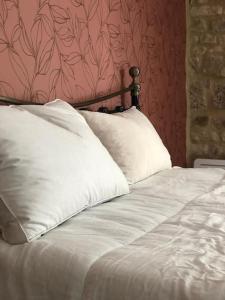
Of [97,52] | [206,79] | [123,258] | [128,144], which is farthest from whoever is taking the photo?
[206,79]

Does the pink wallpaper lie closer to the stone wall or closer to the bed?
the stone wall

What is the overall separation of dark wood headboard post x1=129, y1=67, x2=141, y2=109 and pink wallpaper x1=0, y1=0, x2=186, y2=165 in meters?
0.09

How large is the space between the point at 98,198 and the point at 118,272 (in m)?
0.49

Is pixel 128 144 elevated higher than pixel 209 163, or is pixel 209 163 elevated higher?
pixel 128 144

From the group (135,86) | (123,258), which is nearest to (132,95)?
(135,86)

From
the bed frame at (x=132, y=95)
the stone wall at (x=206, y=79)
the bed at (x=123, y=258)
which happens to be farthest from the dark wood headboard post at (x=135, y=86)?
the bed at (x=123, y=258)

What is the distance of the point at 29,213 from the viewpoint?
1.20m

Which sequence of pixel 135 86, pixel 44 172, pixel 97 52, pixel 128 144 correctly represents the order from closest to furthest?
1. pixel 44 172
2. pixel 128 144
3. pixel 97 52
4. pixel 135 86

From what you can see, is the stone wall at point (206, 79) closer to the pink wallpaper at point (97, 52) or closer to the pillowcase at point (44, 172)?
the pink wallpaper at point (97, 52)

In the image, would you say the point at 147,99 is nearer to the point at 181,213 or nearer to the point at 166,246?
the point at 181,213

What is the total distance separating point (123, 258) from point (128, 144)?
2.98 ft

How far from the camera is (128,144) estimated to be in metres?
1.92

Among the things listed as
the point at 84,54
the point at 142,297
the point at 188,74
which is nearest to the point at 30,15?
the point at 84,54

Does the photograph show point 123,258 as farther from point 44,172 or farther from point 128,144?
point 128,144
